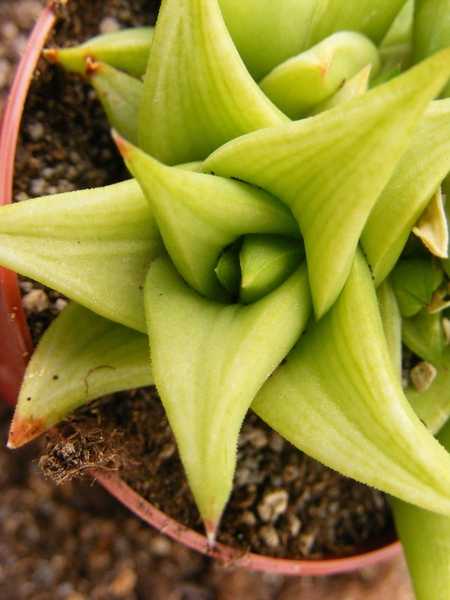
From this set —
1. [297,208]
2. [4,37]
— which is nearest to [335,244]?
[297,208]

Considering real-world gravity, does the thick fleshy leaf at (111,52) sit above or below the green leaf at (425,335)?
above

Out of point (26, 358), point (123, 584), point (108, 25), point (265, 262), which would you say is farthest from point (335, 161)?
point (123, 584)

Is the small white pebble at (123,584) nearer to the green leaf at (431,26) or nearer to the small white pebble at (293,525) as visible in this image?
the small white pebble at (293,525)

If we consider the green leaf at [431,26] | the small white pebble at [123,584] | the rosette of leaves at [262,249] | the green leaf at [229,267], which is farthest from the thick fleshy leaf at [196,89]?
the small white pebble at [123,584]

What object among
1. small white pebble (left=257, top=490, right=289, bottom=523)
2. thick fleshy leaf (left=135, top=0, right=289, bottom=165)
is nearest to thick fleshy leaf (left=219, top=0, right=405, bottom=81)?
thick fleshy leaf (left=135, top=0, right=289, bottom=165)

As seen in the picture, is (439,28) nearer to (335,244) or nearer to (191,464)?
(335,244)

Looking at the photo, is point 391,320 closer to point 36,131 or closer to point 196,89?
point 196,89
